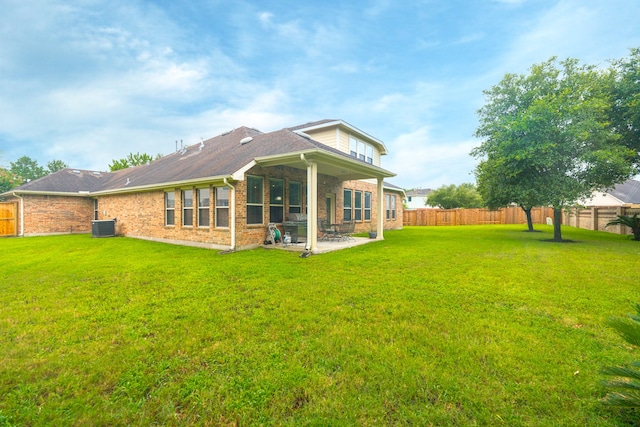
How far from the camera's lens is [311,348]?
284 centimetres

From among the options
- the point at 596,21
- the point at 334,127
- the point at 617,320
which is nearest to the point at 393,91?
the point at 334,127

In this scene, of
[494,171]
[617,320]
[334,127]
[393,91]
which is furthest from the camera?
[393,91]

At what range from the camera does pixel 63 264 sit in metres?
7.05

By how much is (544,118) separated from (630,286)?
743cm

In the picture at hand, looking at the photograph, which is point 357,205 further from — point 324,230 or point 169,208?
point 169,208

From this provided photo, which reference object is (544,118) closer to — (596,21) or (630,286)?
(596,21)

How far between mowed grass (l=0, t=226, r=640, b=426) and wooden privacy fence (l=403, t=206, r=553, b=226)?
821 inches

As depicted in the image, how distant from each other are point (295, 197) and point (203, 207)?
3.46 metres

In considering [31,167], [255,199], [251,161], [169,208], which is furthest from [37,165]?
[251,161]

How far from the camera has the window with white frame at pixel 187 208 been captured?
10.5 metres

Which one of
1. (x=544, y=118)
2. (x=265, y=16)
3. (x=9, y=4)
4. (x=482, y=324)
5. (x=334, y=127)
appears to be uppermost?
(x=265, y=16)

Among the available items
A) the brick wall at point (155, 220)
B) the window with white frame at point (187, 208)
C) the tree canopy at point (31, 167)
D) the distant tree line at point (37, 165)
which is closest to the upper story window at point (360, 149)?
the brick wall at point (155, 220)

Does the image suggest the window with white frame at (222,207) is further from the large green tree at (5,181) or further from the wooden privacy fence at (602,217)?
the large green tree at (5,181)

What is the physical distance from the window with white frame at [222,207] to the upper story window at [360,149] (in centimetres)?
793
